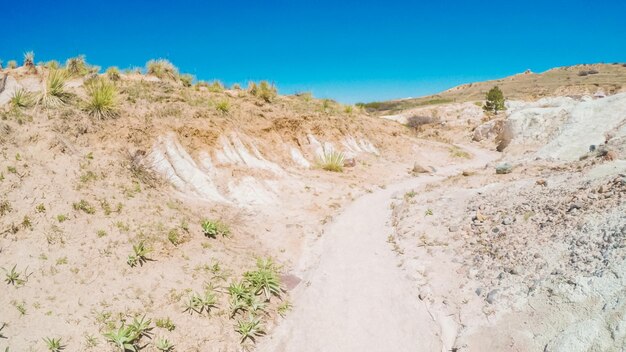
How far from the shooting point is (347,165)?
59.3ft

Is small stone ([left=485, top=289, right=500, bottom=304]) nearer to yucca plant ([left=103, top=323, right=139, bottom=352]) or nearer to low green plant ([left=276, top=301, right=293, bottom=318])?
low green plant ([left=276, top=301, right=293, bottom=318])

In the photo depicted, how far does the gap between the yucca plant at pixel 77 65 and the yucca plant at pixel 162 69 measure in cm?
335

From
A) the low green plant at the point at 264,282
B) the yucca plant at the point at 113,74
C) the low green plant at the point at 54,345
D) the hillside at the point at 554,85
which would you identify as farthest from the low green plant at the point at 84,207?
the hillside at the point at 554,85

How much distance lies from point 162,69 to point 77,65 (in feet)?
13.8

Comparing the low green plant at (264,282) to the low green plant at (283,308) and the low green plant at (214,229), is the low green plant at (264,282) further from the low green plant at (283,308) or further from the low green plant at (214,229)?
the low green plant at (214,229)

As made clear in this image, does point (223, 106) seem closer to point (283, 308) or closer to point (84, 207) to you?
point (84, 207)

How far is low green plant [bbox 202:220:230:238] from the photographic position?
899 centimetres

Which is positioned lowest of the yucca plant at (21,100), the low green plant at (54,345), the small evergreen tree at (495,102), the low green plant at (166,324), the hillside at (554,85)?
the low green plant at (166,324)

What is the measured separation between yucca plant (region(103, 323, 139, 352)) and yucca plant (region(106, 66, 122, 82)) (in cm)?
1343

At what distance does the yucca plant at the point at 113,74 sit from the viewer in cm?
1620

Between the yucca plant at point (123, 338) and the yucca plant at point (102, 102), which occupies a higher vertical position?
the yucca plant at point (102, 102)

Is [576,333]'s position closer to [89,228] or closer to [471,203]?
[471,203]

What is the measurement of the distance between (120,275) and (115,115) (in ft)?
22.1

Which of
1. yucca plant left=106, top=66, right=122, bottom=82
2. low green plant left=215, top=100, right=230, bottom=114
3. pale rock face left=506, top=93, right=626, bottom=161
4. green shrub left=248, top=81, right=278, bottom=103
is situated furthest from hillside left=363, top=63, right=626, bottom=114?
yucca plant left=106, top=66, right=122, bottom=82
